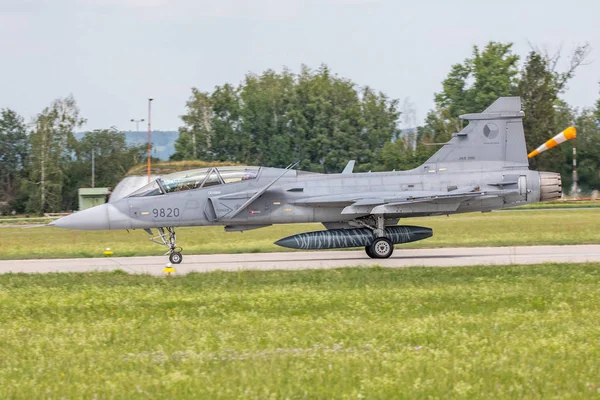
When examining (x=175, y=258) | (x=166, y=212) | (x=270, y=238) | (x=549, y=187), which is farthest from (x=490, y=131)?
(x=270, y=238)

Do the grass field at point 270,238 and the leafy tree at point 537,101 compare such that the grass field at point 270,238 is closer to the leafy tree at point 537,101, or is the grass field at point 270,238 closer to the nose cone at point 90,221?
the nose cone at point 90,221

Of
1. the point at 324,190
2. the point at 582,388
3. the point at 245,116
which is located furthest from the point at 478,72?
the point at 582,388

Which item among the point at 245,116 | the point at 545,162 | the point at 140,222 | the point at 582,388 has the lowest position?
the point at 582,388

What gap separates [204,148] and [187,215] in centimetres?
5585

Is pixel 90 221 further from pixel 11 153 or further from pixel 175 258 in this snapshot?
pixel 11 153

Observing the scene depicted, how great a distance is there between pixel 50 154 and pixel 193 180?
57.0 meters

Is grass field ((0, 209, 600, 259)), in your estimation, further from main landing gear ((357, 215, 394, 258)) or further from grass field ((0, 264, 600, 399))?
grass field ((0, 264, 600, 399))

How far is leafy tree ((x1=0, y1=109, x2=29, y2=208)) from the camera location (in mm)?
73500

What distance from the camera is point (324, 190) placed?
19.1m

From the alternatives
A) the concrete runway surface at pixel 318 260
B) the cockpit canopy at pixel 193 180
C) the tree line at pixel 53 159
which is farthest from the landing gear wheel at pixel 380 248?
the tree line at pixel 53 159

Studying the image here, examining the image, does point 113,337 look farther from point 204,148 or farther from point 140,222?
point 204,148

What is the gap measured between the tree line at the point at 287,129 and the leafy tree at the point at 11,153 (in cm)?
10

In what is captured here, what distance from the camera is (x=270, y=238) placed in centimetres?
2759

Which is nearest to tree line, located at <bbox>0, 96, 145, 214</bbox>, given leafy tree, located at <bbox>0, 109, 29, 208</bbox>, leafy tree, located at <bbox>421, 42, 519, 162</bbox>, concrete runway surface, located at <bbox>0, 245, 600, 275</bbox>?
leafy tree, located at <bbox>0, 109, 29, 208</bbox>
